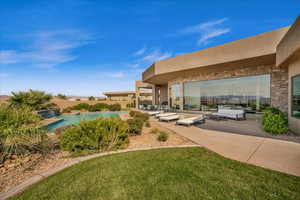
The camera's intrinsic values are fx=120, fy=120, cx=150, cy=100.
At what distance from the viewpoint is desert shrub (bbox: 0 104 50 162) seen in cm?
344

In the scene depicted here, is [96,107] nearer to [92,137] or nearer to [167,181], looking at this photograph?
[92,137]

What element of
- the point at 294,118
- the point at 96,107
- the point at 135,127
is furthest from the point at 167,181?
the point at 96,107

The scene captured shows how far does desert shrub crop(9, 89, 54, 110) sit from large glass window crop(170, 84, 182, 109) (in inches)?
634

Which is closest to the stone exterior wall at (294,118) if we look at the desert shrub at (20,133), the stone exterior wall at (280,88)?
the stone exterior wall at (280,88)

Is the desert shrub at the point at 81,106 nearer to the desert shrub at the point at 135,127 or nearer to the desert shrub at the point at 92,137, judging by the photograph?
the desert shrub at the point at 135,127

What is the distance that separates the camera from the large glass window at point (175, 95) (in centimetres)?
1615

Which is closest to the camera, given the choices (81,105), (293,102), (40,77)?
(293,102)

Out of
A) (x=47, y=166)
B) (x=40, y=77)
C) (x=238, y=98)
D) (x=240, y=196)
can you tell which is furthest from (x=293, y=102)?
(x=40, y=77)

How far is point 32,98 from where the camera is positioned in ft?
44.7

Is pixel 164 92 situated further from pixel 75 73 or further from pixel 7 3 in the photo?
pixel 7 3

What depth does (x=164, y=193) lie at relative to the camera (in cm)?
215

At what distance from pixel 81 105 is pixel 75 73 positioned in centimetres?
630

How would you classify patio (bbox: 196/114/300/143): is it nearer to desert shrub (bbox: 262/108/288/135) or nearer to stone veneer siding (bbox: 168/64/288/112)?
desert shrub (bbox: 262/108/288/135)

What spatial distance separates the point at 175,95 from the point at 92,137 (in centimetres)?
1402
